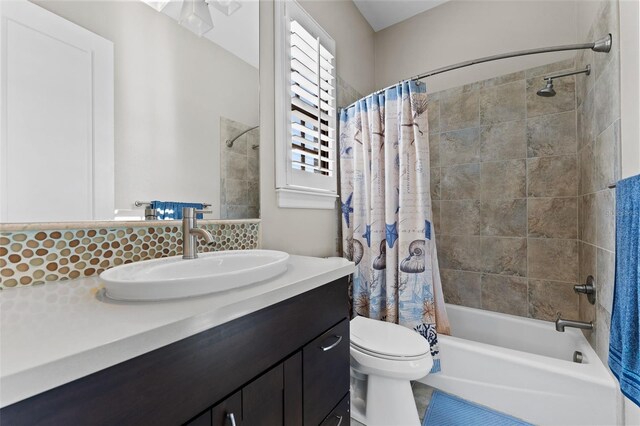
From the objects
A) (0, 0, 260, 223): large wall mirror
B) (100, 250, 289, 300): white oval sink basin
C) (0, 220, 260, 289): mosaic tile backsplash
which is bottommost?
(100, 250, 289, 300): white oval sink basin

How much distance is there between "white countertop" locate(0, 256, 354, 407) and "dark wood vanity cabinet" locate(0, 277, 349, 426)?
0.09 feet

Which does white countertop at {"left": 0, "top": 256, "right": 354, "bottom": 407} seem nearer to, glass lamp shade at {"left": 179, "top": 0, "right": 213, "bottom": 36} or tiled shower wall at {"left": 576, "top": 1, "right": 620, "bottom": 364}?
glass lamp shade at {"left": 179, "top": 0, "right": 213, "bottom": 36}

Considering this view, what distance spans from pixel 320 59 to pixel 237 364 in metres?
1.82

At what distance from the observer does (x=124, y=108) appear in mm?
909

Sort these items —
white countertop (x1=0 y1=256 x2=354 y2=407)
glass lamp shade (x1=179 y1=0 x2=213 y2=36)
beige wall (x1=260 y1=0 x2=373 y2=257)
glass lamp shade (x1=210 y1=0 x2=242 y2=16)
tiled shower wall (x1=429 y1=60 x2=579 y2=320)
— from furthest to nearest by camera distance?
tiled shower wall (x1=429 y1=60 x2=579 y2=320) < beige wall (x1=260 y1=0 x2=373 y2=257) < glass lamp shade (x1=210 y1=0 x2=242 y2=16) < glass lamp shade (x1=179 y1=0 x2=213 y2=36) < white countertop (x1=0 y1=256 x2=354 y2=407)

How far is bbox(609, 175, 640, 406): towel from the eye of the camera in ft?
2.64

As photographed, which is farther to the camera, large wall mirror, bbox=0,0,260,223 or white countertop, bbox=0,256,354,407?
large wall mirror, bbox=0,0,260,223

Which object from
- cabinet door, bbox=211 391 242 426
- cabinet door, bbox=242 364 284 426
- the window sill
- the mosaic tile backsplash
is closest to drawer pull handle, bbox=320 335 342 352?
cabinet door, bbox=242 364 284 426

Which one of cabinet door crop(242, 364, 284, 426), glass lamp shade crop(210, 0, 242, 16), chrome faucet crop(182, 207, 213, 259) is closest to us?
cabinet door crop(242, 364, 284, 426)

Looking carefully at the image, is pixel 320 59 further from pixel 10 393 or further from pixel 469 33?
pixel 10 393

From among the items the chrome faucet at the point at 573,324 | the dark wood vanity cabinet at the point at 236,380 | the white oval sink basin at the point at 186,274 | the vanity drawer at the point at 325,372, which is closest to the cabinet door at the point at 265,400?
the dark wood vanity cabinet at the point at 236,380

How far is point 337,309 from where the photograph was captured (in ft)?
3.24

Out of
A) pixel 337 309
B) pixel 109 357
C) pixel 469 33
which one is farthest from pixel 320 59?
pixel 109 357

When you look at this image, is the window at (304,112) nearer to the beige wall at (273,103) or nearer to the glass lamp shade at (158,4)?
the beige wall at (273,103)
